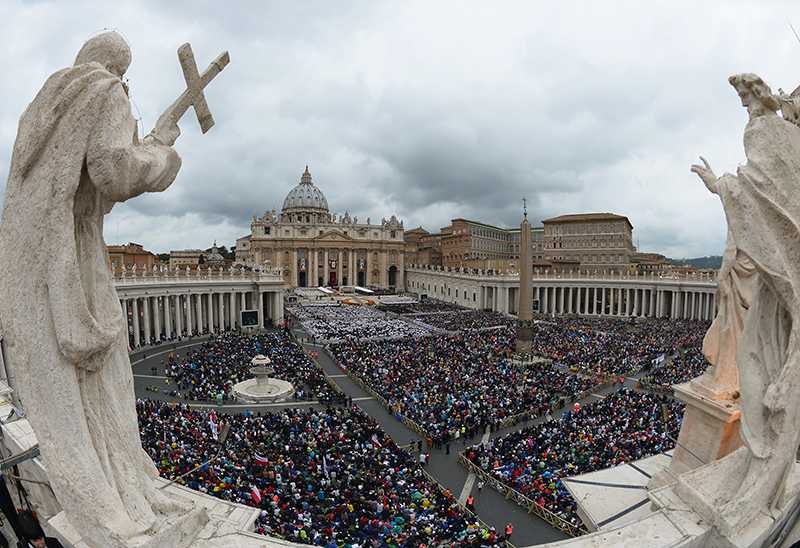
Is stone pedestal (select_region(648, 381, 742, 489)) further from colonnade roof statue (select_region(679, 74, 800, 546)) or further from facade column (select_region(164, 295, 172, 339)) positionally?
facade column (select_region(164, 295, 172, 339))

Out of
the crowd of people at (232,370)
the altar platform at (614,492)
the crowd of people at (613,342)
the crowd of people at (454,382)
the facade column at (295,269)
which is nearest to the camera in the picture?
the altar platform at (614,492)

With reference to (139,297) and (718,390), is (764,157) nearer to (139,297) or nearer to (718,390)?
(718,390)

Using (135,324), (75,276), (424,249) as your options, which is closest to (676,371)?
(75,276)

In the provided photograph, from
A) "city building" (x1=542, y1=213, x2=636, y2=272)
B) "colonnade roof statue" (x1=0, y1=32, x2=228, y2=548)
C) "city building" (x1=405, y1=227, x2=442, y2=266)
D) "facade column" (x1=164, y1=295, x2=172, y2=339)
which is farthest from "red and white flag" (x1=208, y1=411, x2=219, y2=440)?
"city building" (x1=405, y1=227, x2=442, y2=266)

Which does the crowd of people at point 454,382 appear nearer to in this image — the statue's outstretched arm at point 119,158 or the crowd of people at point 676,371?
the crowd of people at point 676,371

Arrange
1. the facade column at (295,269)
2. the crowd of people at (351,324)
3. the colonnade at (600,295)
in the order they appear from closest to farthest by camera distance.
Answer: the crowd of people at (351,324)
the colonnade at (600,295)
the facade column at (295,269)

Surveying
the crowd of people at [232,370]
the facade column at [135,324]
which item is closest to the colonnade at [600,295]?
the crowd of people at [232,370]

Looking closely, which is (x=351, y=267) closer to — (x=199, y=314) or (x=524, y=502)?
(x=199, y=314)
